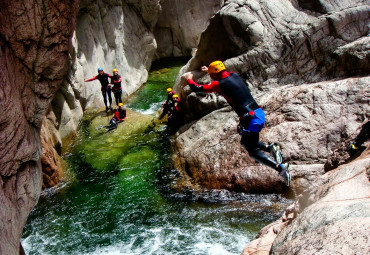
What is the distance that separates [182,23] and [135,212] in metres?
18.8

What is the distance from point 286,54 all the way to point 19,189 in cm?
803

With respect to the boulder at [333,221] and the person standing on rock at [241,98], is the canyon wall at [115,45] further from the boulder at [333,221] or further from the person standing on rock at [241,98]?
the boulder at [333,221]

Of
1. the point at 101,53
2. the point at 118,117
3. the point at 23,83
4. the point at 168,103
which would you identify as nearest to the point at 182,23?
the point at 101,53

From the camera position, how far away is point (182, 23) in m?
24.8

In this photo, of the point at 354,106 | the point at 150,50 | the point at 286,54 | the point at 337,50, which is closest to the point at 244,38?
the point at 286,54

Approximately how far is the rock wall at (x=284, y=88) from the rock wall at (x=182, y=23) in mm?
13388

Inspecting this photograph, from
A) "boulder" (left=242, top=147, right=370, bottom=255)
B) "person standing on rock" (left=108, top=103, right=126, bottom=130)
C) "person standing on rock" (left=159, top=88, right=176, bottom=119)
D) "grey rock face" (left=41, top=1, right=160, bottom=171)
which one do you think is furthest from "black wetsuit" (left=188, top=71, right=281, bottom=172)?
"person standing on rock" (left=108, top=103, right=126, bottom=130)

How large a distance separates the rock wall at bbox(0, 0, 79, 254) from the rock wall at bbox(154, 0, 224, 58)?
20051 millimetres

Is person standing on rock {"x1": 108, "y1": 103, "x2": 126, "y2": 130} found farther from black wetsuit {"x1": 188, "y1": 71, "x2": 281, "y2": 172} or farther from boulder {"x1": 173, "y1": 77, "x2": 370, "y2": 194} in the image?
black wetsuit {"x1": 188, "y1": 71, "x2": 281, "y2": 172}

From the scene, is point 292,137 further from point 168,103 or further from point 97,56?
point 97,56

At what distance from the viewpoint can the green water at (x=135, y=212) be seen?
290 inches

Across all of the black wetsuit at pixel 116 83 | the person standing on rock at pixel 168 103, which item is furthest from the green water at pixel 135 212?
the black wetsuit at pixel 116 83

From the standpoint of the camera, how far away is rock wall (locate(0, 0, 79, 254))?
491cm

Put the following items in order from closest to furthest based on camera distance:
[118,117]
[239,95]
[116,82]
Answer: [239,95] < [118,117] < [116,82]
